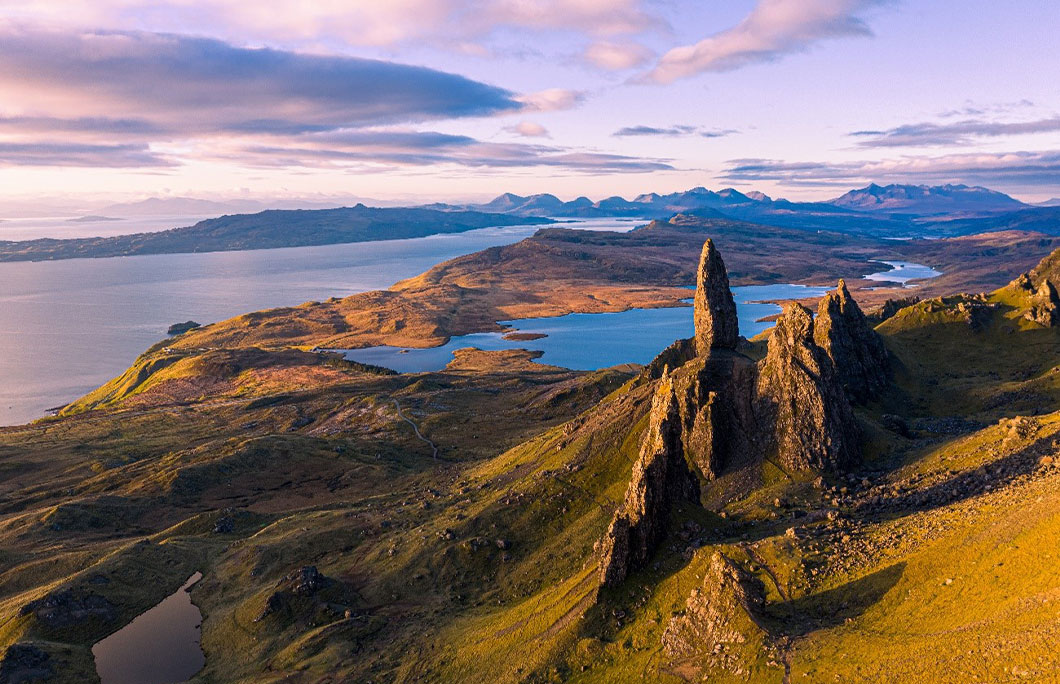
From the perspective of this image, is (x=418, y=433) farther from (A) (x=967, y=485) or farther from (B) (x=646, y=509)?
(A) (x=967, y=485)

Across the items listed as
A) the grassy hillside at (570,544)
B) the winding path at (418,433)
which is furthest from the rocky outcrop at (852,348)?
the winding path at (418,433)

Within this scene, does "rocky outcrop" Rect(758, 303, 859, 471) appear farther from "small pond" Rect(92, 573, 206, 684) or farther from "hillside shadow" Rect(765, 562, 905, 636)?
"small pond" Rect(92, 573, 206, 684)

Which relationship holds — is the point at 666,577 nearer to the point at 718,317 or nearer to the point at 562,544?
the point at 562,544

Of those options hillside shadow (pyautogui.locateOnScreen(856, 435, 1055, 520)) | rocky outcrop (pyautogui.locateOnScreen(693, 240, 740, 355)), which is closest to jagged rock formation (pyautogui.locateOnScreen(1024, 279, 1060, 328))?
rocky outcrop (pyautogui.locateOnScreen(693, 240, 740, 355))

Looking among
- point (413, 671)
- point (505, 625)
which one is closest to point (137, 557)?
point (413, 671)

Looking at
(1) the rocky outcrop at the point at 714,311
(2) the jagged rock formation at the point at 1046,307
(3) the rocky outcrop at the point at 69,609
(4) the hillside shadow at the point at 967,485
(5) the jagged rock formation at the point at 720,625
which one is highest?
(1) the rocky outcrop at the point at 714,311

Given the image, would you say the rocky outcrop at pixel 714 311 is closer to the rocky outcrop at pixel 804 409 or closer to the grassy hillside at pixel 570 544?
the rocky outcrop at pixel 804 409
